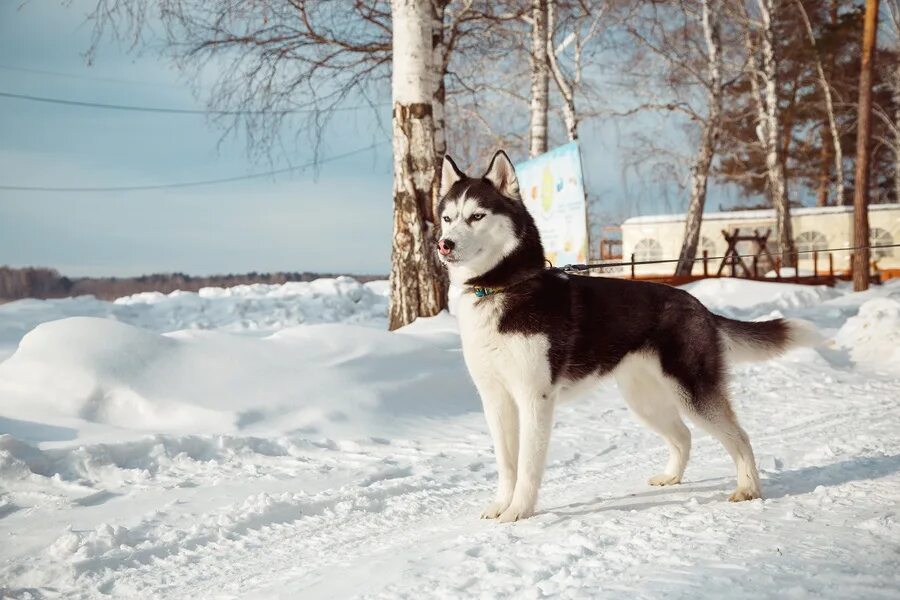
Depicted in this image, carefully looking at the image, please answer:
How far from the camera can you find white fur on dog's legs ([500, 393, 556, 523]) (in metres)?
3.28

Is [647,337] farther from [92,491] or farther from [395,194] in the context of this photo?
[395,194]

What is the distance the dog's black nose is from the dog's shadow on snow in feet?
4.47

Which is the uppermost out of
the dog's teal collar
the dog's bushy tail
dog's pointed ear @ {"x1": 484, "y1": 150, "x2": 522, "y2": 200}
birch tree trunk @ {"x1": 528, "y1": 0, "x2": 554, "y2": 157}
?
birch tree trunk @ {"x1": 528, "y1": 0, "x2": 554, "y2": 157}

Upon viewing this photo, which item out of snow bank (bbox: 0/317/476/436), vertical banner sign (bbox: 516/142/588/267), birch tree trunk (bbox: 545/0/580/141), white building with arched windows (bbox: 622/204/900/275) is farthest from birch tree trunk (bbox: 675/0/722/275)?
snow bank (bbox: 0/317/476/436)

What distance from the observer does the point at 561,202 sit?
12.1 meters

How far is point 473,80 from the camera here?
16688 mm

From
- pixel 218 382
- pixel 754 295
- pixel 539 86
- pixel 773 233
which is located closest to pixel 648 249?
pixel 773 233

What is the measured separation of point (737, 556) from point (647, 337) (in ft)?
3.87

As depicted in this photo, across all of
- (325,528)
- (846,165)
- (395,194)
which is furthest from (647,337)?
(846,165)

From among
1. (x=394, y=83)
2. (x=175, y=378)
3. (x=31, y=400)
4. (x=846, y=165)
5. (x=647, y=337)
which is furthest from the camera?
(x=846, y=165)

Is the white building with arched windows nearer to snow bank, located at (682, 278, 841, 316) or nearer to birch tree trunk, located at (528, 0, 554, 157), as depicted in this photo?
snow bank, located at (682, 278, 841, 316)

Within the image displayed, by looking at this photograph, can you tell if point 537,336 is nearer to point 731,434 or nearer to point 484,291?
point 484,291

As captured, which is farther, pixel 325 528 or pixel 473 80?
pixel 473 80

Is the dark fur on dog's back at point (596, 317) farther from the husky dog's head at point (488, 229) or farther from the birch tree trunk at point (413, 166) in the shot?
the birch tree trunk at point (413, 166)
